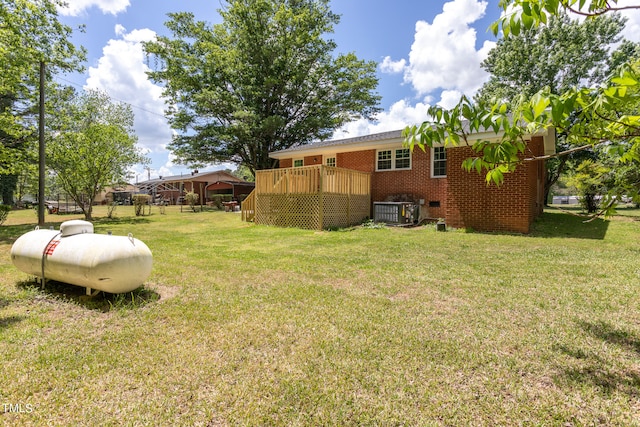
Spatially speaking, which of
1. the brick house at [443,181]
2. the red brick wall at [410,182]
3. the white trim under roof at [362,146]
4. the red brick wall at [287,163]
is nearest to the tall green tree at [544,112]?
the brick house at [443,181]

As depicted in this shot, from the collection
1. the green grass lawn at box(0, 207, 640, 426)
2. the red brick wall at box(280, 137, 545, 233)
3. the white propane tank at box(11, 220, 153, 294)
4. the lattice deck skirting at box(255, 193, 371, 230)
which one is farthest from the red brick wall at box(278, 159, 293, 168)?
the white propane tank at box(11, 220, 153, 294)

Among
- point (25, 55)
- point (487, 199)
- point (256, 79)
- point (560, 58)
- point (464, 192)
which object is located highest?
point (560, 58)

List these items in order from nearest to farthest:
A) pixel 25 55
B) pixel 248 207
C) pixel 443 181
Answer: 1. pixel 25 55
2. pixel 443 181
3. pixel 248 207

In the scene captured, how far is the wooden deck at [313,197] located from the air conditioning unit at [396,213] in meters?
1.01

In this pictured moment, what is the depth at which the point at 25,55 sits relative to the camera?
1012cm

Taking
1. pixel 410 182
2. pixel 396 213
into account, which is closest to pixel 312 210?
pixel 396 213

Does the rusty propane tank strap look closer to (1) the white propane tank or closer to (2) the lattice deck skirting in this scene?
(1) the white propane tank

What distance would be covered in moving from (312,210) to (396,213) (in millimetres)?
3215

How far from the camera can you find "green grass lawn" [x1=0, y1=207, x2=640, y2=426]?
6.26 feet

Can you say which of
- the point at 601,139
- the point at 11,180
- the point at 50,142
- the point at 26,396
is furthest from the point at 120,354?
the point at 11,180

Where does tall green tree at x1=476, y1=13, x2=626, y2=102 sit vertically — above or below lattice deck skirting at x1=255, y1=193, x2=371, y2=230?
above

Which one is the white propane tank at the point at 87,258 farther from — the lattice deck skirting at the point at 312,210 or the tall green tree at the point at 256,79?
the tall green tree at the point at 256,79

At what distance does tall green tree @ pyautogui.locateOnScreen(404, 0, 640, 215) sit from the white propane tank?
349cm

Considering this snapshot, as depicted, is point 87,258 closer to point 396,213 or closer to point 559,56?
point 396,213
